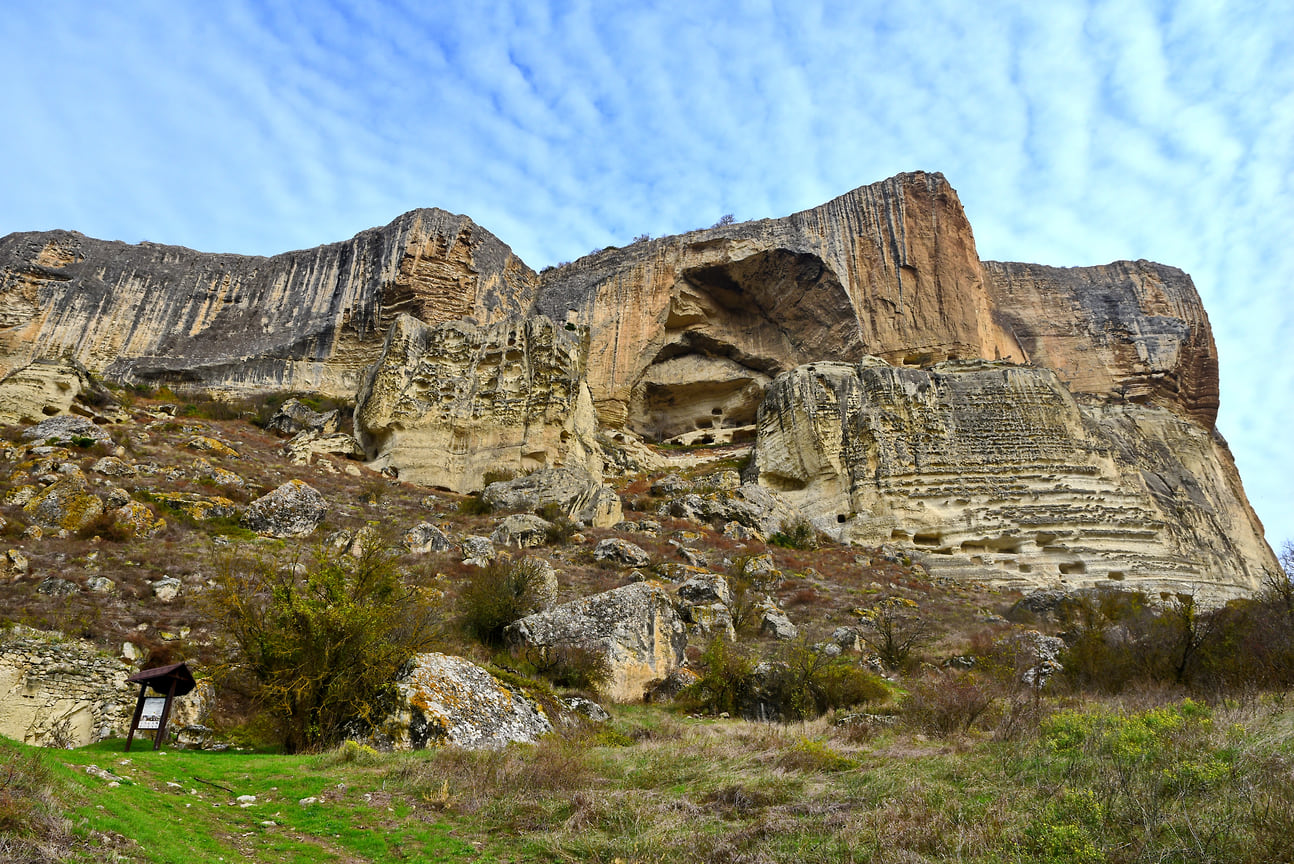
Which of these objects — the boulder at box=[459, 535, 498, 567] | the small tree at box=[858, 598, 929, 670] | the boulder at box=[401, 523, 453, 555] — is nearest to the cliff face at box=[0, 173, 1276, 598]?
the small tree at box=[858, 598, 929, 670]

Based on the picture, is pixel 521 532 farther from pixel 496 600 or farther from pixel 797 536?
pixel 797 536

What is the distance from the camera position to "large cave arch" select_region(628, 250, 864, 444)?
3712cm

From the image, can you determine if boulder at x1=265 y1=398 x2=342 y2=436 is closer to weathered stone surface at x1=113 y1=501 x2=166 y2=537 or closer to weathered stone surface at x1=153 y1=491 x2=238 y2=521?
weathered stone surface at x1=153 y1=491 x2=238 y2=521

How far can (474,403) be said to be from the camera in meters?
26.8

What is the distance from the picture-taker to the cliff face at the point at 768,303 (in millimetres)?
36094

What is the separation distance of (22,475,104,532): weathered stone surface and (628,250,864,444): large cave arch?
86.5ft

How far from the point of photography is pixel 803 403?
28500 millimetres

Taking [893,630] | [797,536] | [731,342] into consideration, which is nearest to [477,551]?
[893,630]

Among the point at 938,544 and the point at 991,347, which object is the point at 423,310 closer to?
the point at 938,544

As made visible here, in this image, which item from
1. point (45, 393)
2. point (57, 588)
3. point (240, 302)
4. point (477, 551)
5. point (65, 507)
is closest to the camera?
point (57, 588)

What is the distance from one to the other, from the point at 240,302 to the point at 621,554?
29407 millimetres

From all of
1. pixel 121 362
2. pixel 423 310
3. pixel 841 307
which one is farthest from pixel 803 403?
pixel 121 362

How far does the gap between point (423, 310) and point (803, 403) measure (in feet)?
61.6

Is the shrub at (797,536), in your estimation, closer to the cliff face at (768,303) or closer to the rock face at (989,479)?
the rock face at (989,479)
